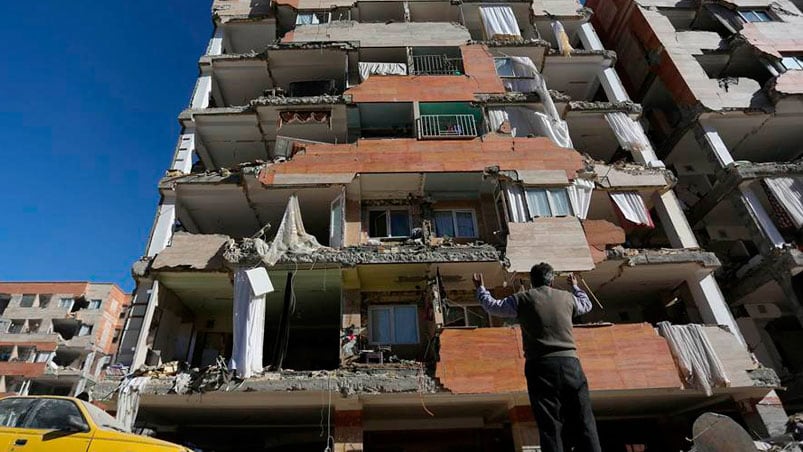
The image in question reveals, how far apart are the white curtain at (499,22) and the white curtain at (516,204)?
10.2m

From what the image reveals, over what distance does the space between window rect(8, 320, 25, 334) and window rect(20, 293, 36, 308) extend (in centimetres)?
183

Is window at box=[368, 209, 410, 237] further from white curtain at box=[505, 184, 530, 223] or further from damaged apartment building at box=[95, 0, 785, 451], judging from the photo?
white curtain at box=[505, 184, 530, 223]

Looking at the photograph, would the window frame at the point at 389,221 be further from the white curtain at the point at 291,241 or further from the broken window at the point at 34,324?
the broken window at the point at 34,324

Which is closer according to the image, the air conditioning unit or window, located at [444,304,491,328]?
window, located at [444,304,491,328]

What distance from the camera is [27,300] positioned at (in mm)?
46031

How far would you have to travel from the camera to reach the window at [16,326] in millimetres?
43625

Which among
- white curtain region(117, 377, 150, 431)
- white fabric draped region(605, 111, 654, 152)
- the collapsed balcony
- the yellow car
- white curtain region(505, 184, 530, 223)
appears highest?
the collapsed balcony

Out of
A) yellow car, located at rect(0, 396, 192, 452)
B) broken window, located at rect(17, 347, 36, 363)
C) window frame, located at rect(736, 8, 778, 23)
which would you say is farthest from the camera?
broken window, located at rect(17, 347, 36, 363)

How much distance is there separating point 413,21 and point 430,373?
62.4 ft

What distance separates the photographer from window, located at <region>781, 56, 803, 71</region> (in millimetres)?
19891

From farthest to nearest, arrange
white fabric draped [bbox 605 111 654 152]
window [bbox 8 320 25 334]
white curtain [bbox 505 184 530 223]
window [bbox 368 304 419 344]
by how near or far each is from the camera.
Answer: window [bbox 8 320 25 334] → white fabric draped [bbox 605 111 654 152] → white curtain [bbox 505 184 530 223] → window [bbox 368 304 419 344]

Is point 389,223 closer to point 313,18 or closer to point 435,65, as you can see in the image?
point 435,65

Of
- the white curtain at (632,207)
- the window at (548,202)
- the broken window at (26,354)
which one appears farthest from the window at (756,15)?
the broken window at (26,354)

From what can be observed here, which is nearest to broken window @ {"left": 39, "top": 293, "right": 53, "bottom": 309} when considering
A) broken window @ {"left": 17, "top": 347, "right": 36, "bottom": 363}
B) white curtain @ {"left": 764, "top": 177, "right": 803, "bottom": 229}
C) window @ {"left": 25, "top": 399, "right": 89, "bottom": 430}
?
broken window @ {"left": 17, "top": 347, "right": 36, "bottom": 363}
